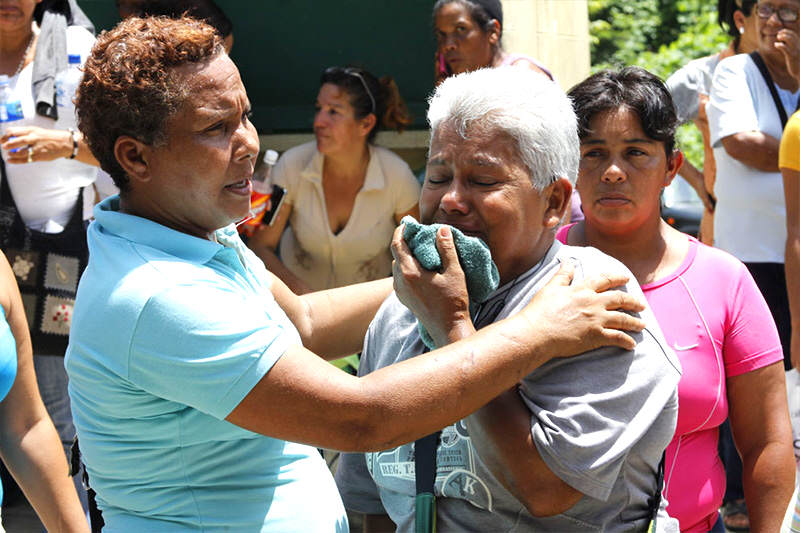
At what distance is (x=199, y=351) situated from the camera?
74.2 inches

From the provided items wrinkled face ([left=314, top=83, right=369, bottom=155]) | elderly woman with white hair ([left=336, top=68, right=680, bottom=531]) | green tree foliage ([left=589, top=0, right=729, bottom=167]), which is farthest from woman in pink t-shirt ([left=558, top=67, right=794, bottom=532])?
green tree foliage ([left=589, top=0, right=729, bottom=167])

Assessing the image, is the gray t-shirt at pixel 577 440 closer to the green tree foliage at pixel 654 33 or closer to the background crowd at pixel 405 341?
the background crowd at pixel 405 341

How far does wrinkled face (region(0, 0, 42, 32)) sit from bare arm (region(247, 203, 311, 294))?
152 cm

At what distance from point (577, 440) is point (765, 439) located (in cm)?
96

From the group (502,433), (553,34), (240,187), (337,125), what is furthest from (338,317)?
(553,34)

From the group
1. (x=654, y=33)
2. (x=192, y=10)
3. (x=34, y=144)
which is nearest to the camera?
(x=34, y=144)

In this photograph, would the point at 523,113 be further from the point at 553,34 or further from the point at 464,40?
the point at 553,34

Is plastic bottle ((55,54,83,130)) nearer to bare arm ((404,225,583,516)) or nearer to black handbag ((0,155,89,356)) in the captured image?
black handbag ((0,155,89,356))

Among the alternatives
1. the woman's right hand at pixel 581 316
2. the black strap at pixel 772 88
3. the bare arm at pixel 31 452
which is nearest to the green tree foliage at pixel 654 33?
the black strap at pixel 772 88

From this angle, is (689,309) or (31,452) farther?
(31,452)

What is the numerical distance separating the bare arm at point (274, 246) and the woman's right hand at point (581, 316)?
302cm

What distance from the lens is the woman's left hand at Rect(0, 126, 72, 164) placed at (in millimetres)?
4070

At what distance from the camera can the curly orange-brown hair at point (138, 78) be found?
6.62 feet

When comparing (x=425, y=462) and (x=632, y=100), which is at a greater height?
(x=632, y=100)
